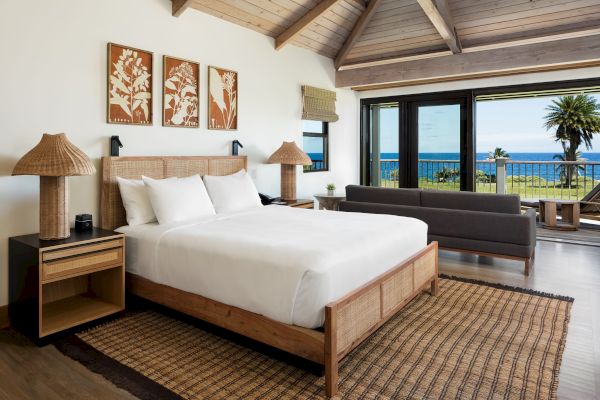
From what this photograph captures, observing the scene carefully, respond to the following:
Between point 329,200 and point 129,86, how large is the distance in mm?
3077

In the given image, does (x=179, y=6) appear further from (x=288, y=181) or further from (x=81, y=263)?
(x=81, y=263)

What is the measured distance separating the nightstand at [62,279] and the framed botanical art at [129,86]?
1.12 meters

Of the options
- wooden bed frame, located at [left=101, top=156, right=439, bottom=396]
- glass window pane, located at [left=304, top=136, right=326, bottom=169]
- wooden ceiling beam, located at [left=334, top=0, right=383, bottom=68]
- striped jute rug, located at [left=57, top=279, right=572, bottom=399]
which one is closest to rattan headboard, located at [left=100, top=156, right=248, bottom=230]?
wooden bed frame, located at [left=101, top=156, right=439, bottom=396]

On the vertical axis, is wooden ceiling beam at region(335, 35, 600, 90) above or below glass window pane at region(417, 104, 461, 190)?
above

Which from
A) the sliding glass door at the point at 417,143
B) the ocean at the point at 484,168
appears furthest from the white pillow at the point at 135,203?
the sliding glass door at the point at 417,143

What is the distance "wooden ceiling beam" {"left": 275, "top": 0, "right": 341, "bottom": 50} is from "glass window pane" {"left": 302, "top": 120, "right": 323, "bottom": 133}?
1.20 m

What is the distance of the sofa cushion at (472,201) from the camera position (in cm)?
395

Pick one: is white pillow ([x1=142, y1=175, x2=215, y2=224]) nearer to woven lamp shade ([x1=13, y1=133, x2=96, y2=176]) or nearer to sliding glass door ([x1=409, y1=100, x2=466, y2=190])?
woven lamp shade ([x1=13, y1=133, x2=96, y2=176])

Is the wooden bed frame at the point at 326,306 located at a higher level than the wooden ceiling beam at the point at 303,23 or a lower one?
lower

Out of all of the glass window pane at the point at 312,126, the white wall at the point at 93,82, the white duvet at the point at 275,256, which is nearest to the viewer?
the white duvet at the point at 275,256

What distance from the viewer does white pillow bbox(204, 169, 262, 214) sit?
388 cm

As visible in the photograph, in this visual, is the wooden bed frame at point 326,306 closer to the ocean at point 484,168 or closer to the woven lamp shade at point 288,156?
the woven lamp shade at point 288,156

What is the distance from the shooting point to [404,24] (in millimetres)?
5523

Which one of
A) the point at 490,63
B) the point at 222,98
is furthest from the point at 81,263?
the point at 490,63
